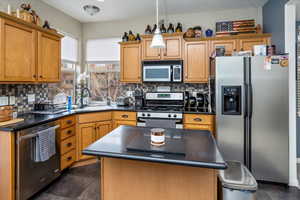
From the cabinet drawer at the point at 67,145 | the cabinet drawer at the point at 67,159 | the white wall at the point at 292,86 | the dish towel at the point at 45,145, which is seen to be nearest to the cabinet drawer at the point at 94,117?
the cabinet drawer at the point at 67,145

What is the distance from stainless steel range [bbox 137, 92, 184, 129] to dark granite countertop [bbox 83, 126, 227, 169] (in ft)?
4.46

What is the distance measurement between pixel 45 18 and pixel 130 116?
2.28 metres

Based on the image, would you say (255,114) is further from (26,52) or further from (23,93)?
(23,93)

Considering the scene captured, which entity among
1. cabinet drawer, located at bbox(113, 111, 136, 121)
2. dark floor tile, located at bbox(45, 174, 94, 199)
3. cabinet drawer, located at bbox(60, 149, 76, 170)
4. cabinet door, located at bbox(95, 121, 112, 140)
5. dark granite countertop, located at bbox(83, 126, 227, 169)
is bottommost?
dark floor tile, located at bbox(45, 174, 94, 199)

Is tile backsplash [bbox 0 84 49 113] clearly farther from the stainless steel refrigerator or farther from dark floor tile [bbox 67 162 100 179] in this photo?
the stainless steel refrigerator

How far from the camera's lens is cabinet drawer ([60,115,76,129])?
262 centimetres

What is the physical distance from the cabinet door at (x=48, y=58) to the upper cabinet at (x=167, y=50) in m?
1.53

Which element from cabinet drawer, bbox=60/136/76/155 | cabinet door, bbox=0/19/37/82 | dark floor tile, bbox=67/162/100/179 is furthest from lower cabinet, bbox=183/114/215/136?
cabinet door, bbox=0/19/37/82

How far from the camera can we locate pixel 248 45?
10.2 feet

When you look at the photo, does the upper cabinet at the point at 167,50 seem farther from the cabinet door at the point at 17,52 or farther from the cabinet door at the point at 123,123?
the cabinet door at the point at 17,52

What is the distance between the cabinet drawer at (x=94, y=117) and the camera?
3.01 meters

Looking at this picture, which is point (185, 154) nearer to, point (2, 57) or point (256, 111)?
point (256, 111)

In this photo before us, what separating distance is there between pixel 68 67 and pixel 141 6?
1.92m

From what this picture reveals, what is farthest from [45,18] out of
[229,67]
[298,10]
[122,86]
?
[298,10]
